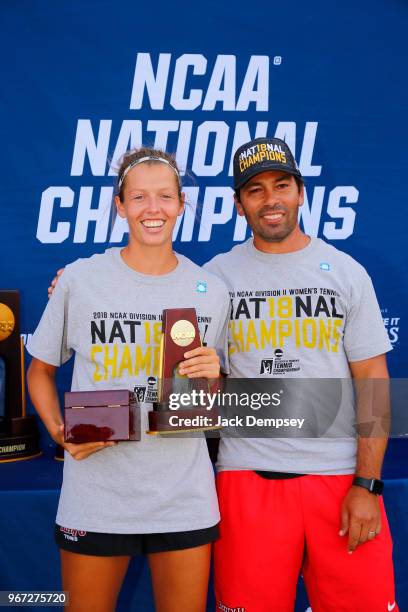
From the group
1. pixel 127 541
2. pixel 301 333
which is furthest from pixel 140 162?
pixel 127 541

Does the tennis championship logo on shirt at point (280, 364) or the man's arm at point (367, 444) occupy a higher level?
the tennis championship logo on shirt at point (280, 364)

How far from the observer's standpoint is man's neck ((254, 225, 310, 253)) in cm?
183

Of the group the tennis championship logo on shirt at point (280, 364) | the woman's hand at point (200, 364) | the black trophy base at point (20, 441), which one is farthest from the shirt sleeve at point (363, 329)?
the black trophy base at point (20, 441)

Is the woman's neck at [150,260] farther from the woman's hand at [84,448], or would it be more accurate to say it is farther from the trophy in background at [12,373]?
the trophy in background at [12,373]

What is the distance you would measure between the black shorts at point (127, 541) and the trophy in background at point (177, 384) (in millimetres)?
240

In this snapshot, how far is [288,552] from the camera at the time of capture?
166 centimetres

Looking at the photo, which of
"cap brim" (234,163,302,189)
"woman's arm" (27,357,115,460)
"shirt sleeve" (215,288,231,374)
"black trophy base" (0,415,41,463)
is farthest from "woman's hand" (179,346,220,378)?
"black trophy base" (0,415,41,463)

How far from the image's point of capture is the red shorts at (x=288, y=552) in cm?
166

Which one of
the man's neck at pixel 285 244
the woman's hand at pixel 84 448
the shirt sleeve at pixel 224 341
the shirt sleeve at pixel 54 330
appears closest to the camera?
the woman's hand at pixel 84 448

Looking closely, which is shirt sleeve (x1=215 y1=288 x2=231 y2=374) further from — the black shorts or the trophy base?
the black shorts

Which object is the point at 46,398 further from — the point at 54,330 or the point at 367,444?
the point at 367,444

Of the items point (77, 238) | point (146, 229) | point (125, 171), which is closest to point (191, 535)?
point (146, 229)

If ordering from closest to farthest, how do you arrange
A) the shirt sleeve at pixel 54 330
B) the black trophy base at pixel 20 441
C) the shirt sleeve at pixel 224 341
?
the shirt sleeve at pixel 54 330 < the shirt sleeve at pixel 224 341 < the black trophy base at pixel 20 441

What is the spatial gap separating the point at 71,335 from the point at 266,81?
156 centimetres
